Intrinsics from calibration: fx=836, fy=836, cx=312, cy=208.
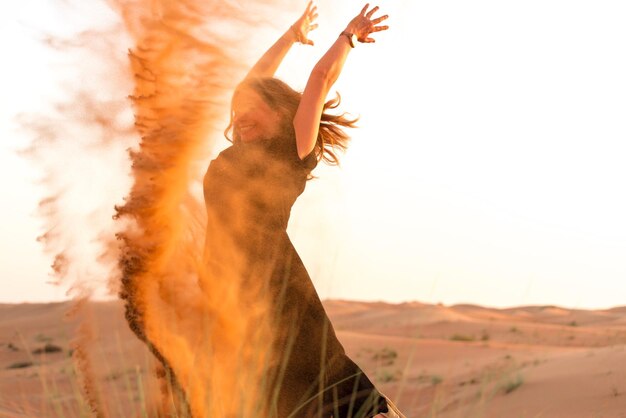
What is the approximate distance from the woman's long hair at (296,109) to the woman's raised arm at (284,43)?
198 millimetres

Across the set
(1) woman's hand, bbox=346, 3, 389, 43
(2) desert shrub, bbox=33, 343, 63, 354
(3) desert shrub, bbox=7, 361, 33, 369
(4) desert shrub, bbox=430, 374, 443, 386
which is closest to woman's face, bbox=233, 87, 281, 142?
(1) woman's hand, bbox=346, 3, 389, 43

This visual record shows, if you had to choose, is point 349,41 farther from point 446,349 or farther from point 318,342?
point 446,349

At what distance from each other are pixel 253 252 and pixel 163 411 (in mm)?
750

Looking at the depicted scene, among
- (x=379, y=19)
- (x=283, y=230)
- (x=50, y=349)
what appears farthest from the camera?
(x=50, y=349)

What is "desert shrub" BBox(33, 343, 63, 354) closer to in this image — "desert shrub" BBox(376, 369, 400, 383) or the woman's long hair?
"desert shrub" BBox(376, 369, 400, 383)

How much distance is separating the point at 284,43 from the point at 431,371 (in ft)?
41.4

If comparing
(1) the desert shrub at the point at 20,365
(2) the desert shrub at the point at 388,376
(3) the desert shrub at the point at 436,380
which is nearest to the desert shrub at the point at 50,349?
(1) the desert shrub at the point at 20,365

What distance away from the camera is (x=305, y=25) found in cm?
408

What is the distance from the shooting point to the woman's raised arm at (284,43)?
3.88 m

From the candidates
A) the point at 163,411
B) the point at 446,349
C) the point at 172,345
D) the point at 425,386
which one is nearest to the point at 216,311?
the point at 172,345

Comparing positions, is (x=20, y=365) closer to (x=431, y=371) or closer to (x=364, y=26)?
(x=431, y=371)

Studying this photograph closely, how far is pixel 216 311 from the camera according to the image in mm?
3318

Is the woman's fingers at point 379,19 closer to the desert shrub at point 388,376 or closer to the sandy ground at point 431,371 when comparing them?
the sandy ground at point 431,371

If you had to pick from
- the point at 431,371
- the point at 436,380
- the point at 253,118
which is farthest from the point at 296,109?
the point at 431,371
